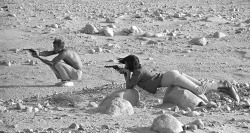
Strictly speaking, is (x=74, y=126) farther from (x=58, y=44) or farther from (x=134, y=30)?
(x=134, y=30)

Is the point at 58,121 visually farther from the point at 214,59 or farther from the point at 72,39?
the point at 72,39

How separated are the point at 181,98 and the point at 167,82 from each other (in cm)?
40

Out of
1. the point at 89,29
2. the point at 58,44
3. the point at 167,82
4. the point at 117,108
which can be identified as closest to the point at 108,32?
the point at 89,29

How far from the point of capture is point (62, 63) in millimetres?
10906

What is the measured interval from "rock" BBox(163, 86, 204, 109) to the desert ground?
25 centimetres

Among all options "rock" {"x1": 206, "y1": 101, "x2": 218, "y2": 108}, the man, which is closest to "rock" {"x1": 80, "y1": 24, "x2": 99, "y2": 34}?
the man

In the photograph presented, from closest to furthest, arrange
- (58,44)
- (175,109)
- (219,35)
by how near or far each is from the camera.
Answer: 1. (175,109)
2. (58,44)
3. (219,35)

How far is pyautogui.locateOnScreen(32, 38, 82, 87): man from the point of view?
1078 cm

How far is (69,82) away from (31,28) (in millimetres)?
4852

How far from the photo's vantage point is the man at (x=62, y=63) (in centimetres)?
1078

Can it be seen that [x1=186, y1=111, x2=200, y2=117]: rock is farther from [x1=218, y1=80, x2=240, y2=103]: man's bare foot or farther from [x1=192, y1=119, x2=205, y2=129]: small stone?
[x1=218, y1=80, x2=240, y2=103]: man's bare foot

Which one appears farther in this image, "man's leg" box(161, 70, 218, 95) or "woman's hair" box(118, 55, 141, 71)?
"woman's hair" box(118, 55, 141, 71)

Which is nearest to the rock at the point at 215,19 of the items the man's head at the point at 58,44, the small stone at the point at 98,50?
the small stone at the point at 98,50

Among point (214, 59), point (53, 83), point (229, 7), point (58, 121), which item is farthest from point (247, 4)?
point (58, 121)
